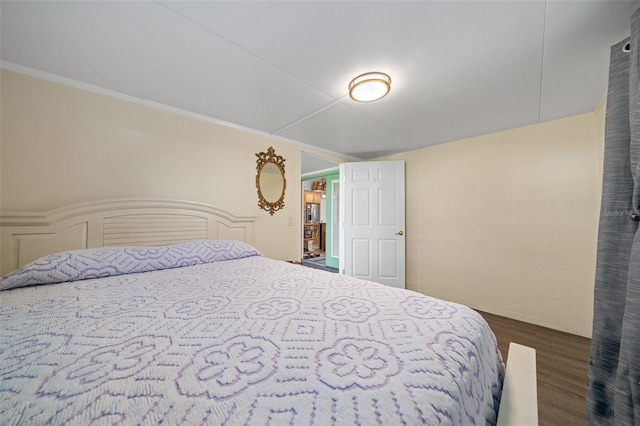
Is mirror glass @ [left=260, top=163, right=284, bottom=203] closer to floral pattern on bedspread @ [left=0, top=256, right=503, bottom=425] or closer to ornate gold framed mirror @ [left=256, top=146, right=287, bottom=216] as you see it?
ornate gold framed mirror @ [left=256, top=146, right=287, bottom=216]

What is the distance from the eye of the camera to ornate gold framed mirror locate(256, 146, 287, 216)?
2.72m

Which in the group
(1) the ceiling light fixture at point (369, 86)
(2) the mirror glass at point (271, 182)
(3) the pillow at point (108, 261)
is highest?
(1) the ceiling light fixture at point (369, 86)

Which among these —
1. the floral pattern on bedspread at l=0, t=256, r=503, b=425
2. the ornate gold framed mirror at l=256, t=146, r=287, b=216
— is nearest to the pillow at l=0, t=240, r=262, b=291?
the floral pattern on bedspread at l=0, t=256, r=503, b=425

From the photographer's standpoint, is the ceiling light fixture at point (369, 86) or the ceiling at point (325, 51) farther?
the ceiling light fixture at point (369, 86)

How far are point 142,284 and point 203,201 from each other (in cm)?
120

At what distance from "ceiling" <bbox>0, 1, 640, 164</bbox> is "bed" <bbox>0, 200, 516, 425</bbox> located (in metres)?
1.26

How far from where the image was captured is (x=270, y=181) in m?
2.81

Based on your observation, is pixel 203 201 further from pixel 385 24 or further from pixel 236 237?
pixel 385 24

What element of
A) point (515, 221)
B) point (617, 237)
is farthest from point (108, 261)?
point (515, 221)

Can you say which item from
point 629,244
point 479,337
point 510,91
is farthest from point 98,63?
point 629,244

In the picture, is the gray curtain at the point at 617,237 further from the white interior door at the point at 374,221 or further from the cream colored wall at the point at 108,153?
the cream colored wall at the point at 108,153

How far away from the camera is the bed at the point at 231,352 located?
45 centimetres

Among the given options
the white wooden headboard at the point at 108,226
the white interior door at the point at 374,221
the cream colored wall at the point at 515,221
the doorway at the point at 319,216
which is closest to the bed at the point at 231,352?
the white wooden headboard at the point at 108,226

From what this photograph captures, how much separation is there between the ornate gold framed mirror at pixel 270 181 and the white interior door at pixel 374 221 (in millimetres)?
1131
